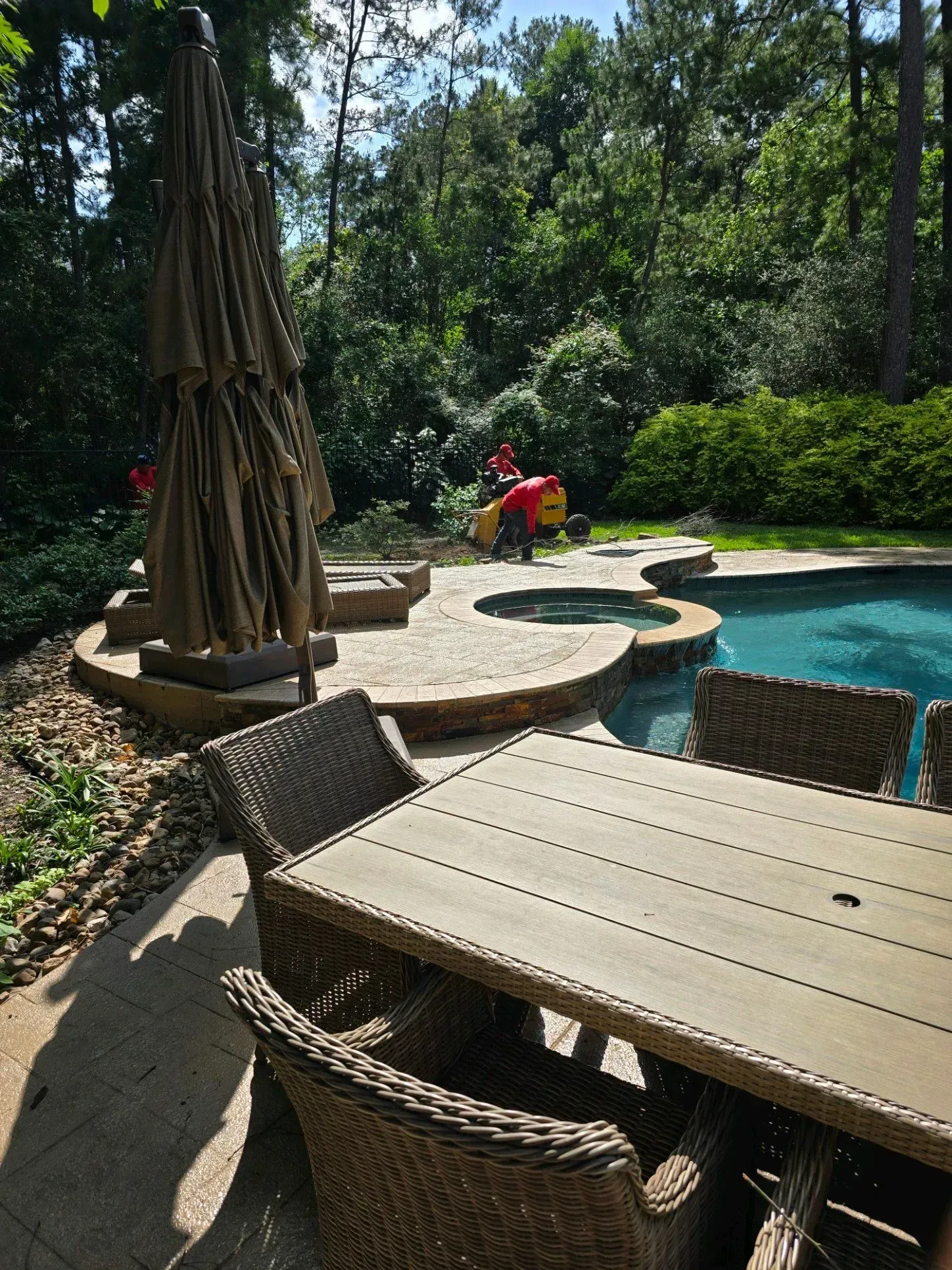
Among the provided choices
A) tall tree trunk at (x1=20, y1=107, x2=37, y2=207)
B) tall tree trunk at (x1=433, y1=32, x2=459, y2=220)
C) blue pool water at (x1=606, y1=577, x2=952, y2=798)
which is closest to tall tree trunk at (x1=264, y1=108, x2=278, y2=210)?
tall tree trunk at (x1=20, y1=107, x2=37, y2=207)

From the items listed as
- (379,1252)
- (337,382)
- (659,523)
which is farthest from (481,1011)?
(337,382)

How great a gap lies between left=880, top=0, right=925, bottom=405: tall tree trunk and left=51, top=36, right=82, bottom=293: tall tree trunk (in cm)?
1419

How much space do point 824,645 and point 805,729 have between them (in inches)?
210

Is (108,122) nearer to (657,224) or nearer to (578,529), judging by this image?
(578,529)

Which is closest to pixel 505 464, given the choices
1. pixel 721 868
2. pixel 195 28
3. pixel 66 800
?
pixel 195 28

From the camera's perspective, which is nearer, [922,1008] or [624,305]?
[922,1008]

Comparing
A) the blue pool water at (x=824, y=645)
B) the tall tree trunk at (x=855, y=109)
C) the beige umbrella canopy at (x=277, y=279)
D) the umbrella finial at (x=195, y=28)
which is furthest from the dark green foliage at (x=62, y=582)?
the tall tree trunk at (x=855, y=109)

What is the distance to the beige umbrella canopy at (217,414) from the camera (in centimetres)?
294

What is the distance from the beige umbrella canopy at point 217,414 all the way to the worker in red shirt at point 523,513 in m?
6.22

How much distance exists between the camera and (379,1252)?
1.22m

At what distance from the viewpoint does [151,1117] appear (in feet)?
6.40

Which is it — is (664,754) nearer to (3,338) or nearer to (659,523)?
(659,523)

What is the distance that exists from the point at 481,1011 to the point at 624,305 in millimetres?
22486

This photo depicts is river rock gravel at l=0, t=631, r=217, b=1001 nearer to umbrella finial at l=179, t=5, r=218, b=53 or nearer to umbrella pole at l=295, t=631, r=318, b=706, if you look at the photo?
umbrella pole at l=295, t=631, r=318, b=706
